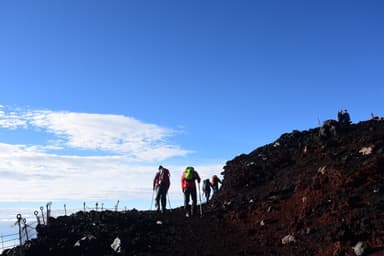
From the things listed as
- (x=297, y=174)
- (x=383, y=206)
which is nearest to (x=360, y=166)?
(x=383, y=206)

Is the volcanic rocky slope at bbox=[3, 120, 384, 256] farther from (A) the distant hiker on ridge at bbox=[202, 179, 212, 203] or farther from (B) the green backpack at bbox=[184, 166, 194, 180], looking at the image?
(A) the distant hiker on ridge at bbox=[202, 179, 212, 203]

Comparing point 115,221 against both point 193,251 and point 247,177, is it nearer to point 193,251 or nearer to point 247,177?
point 193,251

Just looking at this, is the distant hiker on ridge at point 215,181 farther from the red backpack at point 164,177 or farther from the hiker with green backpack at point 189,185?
the hiker with green backpack at point 189,185

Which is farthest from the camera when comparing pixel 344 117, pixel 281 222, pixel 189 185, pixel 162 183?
pixel 344 117

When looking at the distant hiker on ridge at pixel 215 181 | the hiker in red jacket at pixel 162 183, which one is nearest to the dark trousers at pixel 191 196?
the hiker in red jacket at pixel 162 183

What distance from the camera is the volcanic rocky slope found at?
18.0 meters

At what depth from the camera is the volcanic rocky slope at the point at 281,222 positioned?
1802 cm

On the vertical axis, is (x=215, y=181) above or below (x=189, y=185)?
above

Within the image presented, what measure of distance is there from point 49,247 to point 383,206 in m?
14.7

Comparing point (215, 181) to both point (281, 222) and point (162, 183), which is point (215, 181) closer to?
point (162, 183)

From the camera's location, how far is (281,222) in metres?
22.3

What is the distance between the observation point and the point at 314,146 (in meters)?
33.9

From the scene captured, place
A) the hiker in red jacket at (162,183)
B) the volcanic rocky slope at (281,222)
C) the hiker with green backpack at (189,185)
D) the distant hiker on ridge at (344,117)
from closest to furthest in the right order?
the volcanic rocky slope at (281,222)
the hiker with green backpack at (189,185)
the hiker in red jacket at (162,183)
the distant hiker on ridge at (344,117)

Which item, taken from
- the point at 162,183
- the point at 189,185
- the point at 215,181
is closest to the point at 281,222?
the point at 189,185
